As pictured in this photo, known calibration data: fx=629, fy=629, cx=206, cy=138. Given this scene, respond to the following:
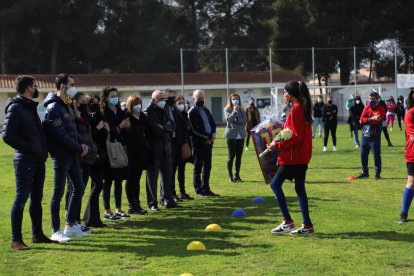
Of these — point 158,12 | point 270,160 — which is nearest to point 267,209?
point 270,160

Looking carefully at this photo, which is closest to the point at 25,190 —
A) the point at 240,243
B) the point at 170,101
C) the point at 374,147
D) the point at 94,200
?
the point at 94,200

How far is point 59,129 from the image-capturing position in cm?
784

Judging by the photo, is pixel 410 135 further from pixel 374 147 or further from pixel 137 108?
pixel 374 147

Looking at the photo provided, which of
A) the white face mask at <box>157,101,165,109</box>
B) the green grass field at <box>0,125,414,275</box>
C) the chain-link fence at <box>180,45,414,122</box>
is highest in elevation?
the chain-link fence at <box>180,45,414,122</box>

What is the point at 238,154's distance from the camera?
13906 mm

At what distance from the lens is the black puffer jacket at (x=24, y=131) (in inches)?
289

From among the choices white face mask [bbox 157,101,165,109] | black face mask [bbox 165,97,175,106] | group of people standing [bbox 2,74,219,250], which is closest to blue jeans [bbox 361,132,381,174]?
group of people standing [bbox 2,74,219,250]

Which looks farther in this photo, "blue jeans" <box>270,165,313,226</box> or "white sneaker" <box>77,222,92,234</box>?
"white sneaker" <box>77,222,92,234</box>

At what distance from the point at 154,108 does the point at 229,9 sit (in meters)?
48.5

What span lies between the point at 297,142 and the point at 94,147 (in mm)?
2743

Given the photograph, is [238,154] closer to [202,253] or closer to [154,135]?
[154,135]

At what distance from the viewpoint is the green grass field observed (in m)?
6.54

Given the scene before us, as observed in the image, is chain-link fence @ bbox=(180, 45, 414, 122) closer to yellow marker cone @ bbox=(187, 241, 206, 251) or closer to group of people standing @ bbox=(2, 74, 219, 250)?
group of people standing @ bbox=(2, 74, 219, 250)

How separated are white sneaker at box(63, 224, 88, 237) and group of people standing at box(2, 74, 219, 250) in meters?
0.01
